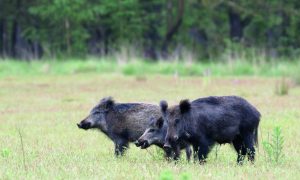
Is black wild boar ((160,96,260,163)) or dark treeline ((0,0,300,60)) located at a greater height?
black wild boar ((160,96,260,163))

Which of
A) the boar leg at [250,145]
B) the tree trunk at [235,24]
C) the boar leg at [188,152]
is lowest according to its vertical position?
the tree trunk at [235,24]

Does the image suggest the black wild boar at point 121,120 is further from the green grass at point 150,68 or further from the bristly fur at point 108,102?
the green grass at point 150,68

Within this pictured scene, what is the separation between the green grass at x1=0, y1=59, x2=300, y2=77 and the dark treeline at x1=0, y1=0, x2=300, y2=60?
8.58 m

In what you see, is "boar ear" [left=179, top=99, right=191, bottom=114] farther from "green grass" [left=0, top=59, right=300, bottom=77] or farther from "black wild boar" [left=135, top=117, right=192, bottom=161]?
"green grass" [left=0, top=59, right=300, bottom=77]

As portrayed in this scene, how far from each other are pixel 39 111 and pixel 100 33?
30.2 meters

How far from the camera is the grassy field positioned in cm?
993

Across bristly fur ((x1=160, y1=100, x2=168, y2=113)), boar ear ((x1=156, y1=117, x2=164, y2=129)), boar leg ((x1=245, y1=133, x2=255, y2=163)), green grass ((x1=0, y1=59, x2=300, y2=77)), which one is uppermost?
bristly fur ((x1=160, y1=100, x2=168, y2=113))

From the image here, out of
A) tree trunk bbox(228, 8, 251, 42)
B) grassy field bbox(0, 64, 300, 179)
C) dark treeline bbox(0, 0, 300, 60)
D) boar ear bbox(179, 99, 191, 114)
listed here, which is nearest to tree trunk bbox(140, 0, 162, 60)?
dark treeline bbox(0, 0, 300, 60)

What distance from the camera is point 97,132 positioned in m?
15.2

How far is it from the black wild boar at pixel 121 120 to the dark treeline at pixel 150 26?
30169mm

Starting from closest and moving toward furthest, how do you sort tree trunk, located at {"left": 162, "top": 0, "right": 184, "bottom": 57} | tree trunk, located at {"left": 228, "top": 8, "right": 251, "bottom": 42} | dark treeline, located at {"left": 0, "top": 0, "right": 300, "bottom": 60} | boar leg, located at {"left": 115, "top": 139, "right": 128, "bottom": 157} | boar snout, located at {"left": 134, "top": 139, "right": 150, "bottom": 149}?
boar snout, located at {"left": 134, "top": 139, "right": 150, "bottom": 149}
boar leg, located at {"left": 115, "top": 139, "right": 128, "bottom": 157}
tree trunk, located at {"left": 162, "top": 0, "right": 184, "bottom": 57}
dark treeline, located at {"left": 0, "top": 0, "right": 300, "bottom": 60}
tree trunk, located at {"left": 228, "top": 8, "right": 251, "bottom": 42}

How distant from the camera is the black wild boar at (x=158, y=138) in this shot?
11.0 meters

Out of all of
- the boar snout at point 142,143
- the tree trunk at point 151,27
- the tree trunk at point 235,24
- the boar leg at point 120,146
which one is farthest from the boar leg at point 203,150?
→ the tree trunk at point 151,27

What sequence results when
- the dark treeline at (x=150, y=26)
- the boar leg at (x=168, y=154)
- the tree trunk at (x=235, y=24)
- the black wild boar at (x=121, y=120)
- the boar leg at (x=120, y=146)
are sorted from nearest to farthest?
the boar leg at (x=168, y=154), the boar leg at (x=120, y=146), the black wild boar at (x=121, y=120), the dark treeline at (x=150, y=26), the tree trunk at (x=235, y=24)
